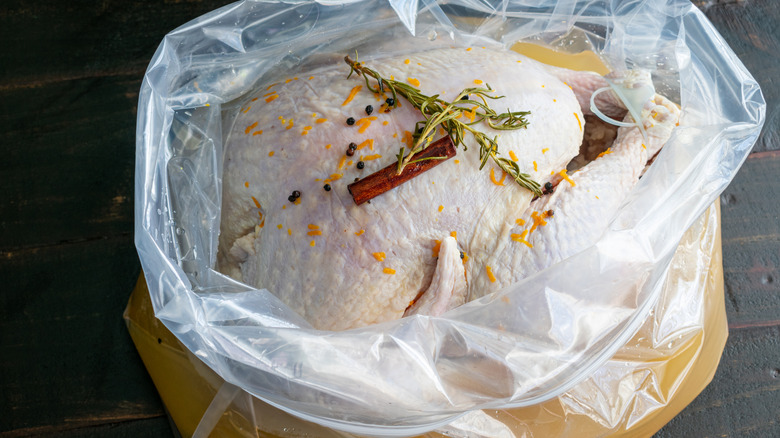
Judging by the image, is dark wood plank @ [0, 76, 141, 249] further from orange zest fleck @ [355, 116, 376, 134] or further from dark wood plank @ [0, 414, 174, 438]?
orange zest fleck @ [355, 116, 376, 134]

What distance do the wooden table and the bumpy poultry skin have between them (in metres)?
0.43

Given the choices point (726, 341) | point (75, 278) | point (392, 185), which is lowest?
point (726, 341)

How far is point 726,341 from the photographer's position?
107cm

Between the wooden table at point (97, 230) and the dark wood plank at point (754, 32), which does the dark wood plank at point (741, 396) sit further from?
the dark wood plank at point (754, 32)

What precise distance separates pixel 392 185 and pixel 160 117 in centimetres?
34

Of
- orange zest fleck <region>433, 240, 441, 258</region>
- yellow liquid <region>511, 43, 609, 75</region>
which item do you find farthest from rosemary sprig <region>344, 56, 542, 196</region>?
yellow liquid <region>511, 43, 609, 75</region>

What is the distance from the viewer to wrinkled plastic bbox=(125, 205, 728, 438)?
0.87 m

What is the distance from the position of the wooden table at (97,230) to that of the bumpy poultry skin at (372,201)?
431 mm

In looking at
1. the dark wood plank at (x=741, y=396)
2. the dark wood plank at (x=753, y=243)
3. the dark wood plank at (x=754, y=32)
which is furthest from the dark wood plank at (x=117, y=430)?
the dark wood plank at (x=754, y=32)

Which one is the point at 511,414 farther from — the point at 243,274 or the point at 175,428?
the point at 175,428

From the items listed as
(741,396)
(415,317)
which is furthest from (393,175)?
(741,396)

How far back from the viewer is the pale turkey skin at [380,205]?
2.36 feet

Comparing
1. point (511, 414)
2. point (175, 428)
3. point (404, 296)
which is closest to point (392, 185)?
point (404, 296)

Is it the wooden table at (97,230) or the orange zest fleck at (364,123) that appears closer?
the orange zest fleck at (364,123)
